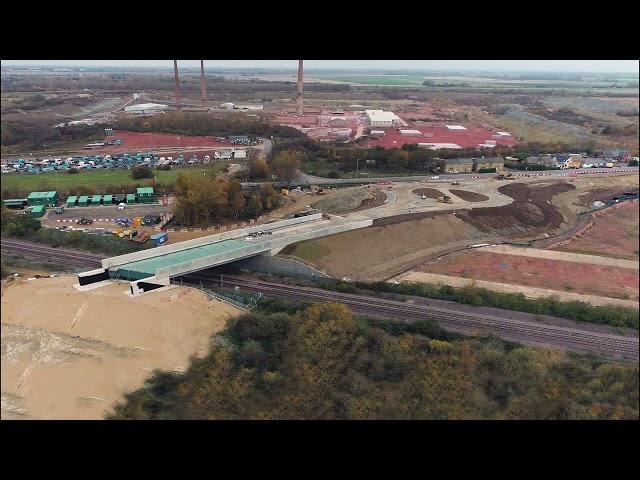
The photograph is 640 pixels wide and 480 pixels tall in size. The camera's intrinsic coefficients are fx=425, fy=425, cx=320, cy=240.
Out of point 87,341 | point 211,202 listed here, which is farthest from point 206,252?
point 87,341

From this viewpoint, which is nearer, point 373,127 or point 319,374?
point 319,374

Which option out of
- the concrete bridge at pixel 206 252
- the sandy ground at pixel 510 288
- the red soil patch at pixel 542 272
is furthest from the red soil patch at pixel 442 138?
the sandy ground at pixel 510 288

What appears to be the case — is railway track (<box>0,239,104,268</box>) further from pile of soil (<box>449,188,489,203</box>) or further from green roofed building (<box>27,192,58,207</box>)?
pile of soil (<box>449,188,489,203</box>)

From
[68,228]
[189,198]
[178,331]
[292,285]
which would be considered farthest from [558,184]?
[68,228]

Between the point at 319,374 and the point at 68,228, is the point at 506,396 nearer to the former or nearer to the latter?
the point at 319,374

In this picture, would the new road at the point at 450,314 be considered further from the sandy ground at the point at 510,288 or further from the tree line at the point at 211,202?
the tree line at the point at 211,202

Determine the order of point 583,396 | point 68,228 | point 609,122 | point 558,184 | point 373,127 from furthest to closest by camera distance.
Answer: point 373,127
point 609,122
point 558,184
point 68,228
point 583,396
